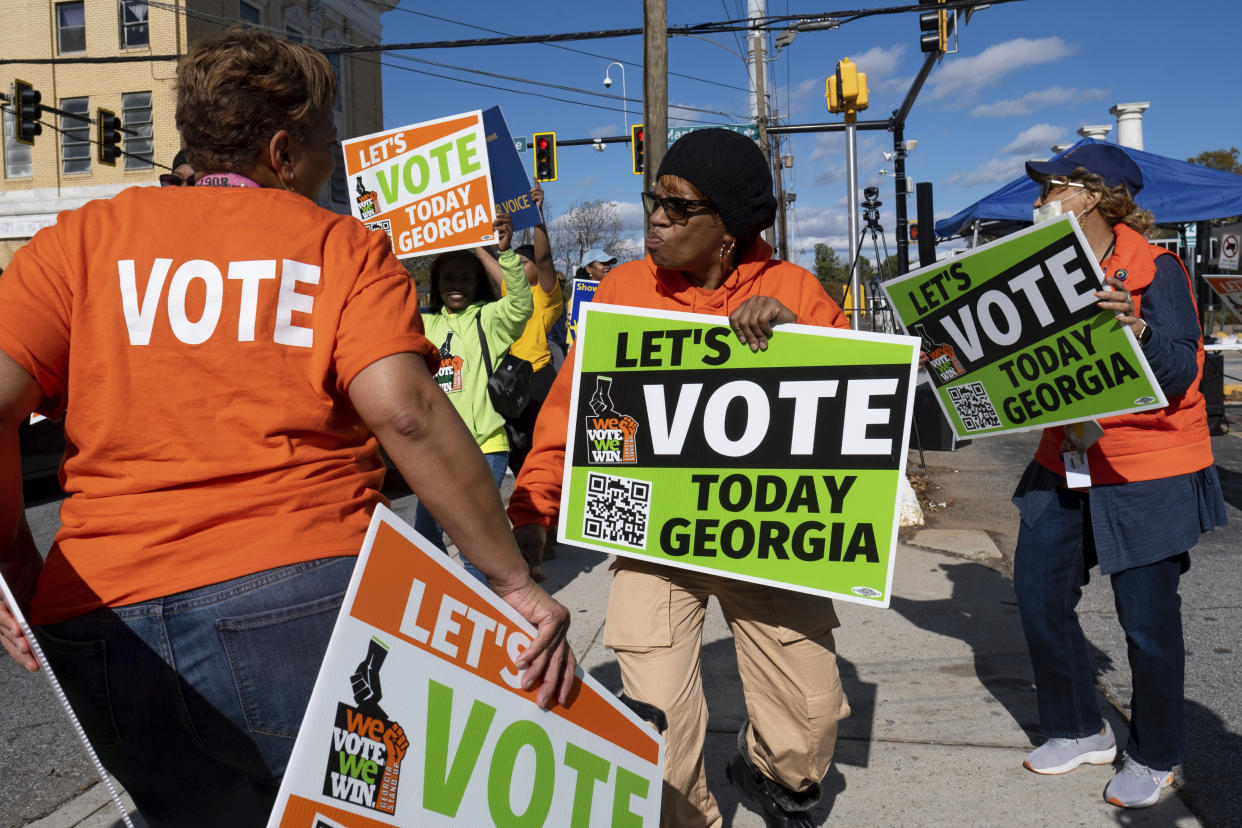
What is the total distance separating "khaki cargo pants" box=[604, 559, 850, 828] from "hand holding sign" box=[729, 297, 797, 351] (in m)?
0.67

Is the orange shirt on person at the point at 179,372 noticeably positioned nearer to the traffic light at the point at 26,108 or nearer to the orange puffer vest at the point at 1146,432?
the orange puffer vest at the point at 1146,432

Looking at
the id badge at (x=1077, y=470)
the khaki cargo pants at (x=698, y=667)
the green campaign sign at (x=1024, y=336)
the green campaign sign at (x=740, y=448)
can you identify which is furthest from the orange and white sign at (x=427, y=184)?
the id badge at (x=1077, y=470)

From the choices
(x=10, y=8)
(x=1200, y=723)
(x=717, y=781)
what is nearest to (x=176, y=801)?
(x=717, y=781)

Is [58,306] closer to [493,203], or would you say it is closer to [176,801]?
[176,801]

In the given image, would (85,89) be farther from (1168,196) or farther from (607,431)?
(607,431)

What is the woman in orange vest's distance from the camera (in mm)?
3162

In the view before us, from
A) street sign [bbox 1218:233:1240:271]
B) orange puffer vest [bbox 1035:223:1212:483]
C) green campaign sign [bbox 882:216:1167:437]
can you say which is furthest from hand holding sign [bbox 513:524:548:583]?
street sign [bbox 1218:233:1240:271]

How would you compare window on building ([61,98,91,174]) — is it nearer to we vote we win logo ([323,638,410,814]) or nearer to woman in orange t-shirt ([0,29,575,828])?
woman in orange t-shirt ([0,29,575,828])

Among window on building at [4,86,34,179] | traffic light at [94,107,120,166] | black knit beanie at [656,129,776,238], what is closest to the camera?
black knit beanie at [656,129,776,238]

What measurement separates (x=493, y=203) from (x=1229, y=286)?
10518 mm

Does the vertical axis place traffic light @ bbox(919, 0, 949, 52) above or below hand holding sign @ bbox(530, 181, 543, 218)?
above

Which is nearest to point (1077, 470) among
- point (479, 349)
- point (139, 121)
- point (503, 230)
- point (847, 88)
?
point (479, 349)

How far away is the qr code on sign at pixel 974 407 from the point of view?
3.57 m

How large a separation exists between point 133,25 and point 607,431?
117 ft
